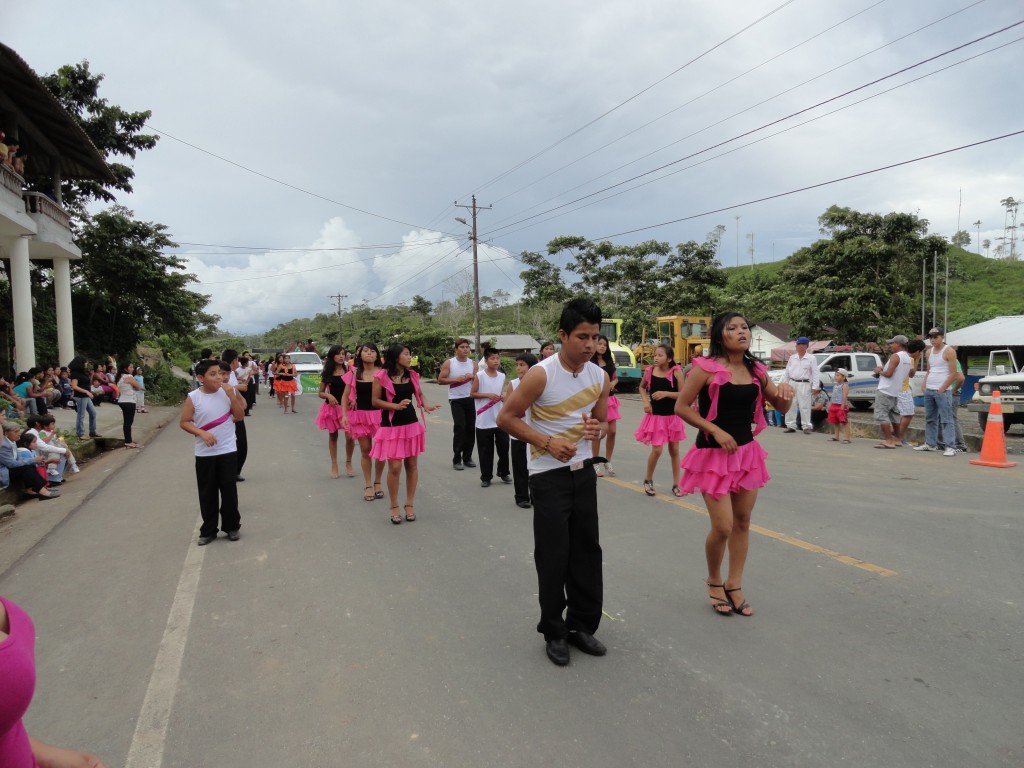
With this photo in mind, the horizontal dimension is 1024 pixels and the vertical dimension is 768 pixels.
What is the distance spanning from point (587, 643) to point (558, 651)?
0.62 feet

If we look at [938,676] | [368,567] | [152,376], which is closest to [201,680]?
[368,567]

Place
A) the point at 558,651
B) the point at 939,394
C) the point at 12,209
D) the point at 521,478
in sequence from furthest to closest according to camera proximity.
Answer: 1. the point at 12,209
2. the point at 939,394
3. the point at 521,478
4. the point at 558,651

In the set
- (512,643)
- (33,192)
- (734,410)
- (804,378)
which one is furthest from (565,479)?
(33,192)

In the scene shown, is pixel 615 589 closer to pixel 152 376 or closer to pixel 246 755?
pixel 246 755

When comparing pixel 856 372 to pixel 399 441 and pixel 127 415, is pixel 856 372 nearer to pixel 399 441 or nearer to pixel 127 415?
pixel 399 441

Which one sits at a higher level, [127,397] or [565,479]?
[565,479]

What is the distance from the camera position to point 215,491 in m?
6.01

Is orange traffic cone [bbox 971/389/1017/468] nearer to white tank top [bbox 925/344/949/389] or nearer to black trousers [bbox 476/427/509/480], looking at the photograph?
white tank top [bbox 925/344/949/389]

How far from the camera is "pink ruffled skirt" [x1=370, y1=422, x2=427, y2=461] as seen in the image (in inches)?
250

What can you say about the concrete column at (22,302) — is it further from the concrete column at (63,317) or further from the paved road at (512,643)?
the paved road at (512,643)

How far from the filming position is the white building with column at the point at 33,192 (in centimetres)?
1598

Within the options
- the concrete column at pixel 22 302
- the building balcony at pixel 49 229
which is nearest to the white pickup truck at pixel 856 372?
the concrete column at pixel 22 302

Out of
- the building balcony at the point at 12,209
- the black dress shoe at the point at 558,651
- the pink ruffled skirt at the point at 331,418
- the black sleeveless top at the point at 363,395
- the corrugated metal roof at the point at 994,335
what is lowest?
the black dress shoe at the point at 558,651

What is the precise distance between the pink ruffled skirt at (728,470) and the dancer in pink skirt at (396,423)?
304 cm
